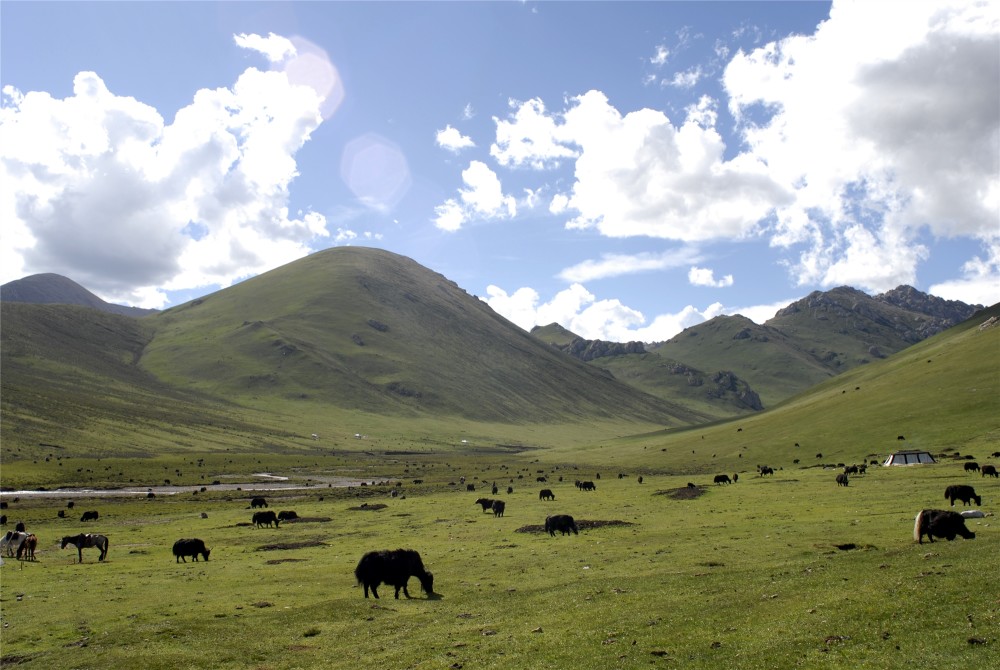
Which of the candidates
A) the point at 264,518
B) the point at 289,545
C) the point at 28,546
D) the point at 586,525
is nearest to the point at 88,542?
the point at 28,546

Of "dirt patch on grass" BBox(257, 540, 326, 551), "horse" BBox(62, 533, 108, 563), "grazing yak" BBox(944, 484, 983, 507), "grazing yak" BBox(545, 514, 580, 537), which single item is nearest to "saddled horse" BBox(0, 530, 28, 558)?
"horse" BBox(62, 533, 108, 563)

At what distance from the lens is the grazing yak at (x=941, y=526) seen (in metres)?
27.8

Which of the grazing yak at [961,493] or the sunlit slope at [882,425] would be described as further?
the sunlit slope at [882,425]

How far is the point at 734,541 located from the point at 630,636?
61.2 ft

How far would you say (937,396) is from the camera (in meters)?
101

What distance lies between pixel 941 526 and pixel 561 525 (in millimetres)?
22403

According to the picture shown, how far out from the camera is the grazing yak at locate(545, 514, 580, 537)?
143 ft

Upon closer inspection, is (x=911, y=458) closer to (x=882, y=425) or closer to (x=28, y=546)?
(x=882, y=425)

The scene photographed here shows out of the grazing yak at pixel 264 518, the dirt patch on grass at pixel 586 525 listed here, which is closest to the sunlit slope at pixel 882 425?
the dirt patch on grass at pixel 586 525

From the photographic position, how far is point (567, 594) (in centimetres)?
2547

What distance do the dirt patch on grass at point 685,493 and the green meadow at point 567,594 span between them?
4251 millimetres

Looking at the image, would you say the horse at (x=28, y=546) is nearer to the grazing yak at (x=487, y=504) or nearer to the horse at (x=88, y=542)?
the horse at (x=88, y=542)

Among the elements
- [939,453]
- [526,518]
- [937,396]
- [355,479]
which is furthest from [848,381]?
[526,518]

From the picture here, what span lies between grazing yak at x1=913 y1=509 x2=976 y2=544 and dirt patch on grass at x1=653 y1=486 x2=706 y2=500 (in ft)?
102
